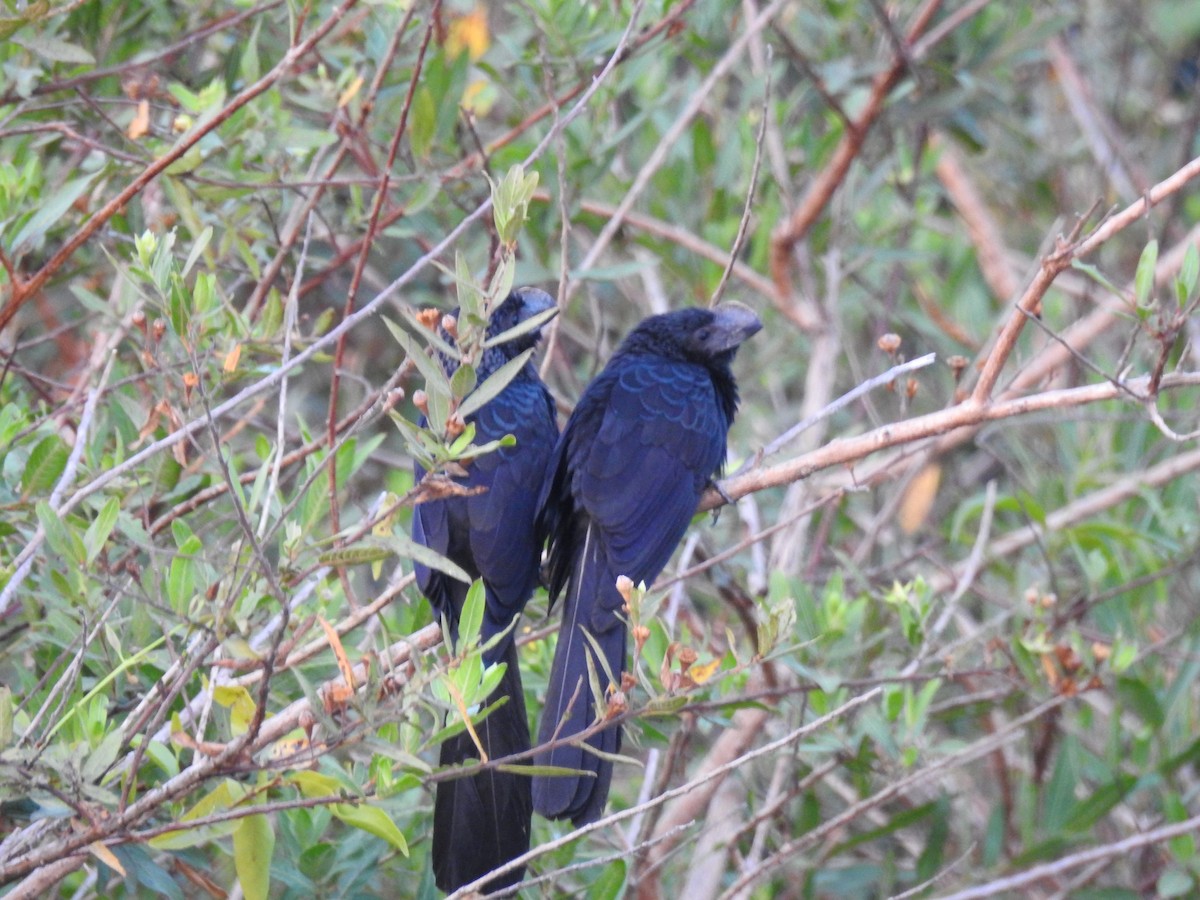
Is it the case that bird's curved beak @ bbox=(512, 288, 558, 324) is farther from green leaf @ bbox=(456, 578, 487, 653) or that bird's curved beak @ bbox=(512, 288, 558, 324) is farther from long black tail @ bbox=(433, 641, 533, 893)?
green leaf @ bbox=(456, 578, 487, 653)

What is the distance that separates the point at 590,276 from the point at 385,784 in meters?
2.22

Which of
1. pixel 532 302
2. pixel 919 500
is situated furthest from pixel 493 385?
pixel 919 500

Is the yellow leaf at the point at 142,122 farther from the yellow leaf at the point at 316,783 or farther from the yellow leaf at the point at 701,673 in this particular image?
the yellow leaf at the point at 701,673

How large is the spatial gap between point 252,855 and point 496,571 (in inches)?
49.9

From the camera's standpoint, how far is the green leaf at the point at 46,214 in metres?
3.13

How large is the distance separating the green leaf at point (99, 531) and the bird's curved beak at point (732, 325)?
2074mm

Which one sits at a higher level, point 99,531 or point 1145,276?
point 99,531

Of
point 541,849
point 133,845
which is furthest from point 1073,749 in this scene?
point 133,845

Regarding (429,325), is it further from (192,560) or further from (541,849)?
(541,849)

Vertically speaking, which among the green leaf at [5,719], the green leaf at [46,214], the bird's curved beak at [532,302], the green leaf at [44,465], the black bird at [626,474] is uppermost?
the green leaf at [46,214]

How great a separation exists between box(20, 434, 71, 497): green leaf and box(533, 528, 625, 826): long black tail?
1.20 m

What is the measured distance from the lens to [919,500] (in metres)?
5.74

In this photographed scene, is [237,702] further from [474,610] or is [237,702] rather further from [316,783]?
[474,610]

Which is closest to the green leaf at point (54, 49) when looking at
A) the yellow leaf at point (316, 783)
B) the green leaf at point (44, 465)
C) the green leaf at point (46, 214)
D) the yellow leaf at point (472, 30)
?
the green leaf at point (46, 214)
